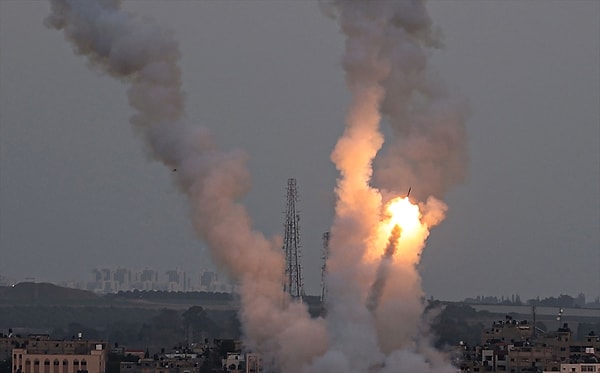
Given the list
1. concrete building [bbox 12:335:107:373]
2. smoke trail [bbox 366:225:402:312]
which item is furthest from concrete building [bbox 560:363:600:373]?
smoke trail [bbox 366:225:402:312]

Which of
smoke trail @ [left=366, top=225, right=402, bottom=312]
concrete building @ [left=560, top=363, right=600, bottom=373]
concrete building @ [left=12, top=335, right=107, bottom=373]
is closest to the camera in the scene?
smoke trail @ [left=366, top=225, right=402, bottom=312]

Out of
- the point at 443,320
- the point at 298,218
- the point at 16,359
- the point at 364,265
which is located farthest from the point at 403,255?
the point at 443,320

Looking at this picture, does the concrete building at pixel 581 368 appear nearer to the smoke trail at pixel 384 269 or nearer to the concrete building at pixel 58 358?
the concrete building at pixel 58 358

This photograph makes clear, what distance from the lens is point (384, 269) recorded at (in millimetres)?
88812

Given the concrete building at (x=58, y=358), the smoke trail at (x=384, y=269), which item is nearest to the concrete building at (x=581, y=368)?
the concrete building at (x=58, y=358)

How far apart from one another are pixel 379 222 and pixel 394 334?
17.5 feet

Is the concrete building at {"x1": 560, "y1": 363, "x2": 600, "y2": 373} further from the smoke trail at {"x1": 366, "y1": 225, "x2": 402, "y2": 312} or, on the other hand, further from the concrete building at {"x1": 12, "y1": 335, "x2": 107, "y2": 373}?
the smoke trail at {"x1": 366, "y1": 225, "x2": 402, "y2": 312}

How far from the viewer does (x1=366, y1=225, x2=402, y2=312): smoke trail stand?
88.7m

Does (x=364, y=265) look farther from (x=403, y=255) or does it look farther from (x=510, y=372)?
(x=510, y=372)

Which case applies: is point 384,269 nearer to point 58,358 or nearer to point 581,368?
point 581,368

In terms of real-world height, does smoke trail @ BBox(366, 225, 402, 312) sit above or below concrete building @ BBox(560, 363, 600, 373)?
above

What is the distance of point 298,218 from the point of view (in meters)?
103

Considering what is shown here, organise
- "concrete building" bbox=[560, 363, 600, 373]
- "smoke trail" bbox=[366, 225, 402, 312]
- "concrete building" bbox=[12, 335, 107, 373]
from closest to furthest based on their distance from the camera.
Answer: "smoke trail" bbox=[366, 225, 402, 312] < "concrete building" bbox=[560, 363, 600, 373] < "concrete building" bbox=[12, 335, 107, 373]

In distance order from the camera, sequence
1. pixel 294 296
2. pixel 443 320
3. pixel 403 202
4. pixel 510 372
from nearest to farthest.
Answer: pixel 403 202 < pixel 294 296 < pixel 510 372 < pixel 443 320
